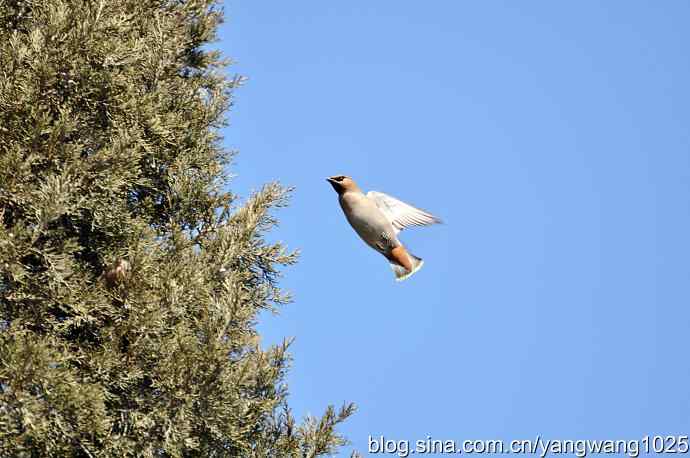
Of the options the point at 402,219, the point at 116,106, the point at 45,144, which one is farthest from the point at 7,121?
the point at 402,219

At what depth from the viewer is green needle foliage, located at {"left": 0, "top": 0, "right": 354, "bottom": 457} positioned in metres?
5.60

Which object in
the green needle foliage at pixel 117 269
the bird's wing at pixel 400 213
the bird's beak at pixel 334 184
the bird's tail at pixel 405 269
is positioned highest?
the bird's wing at pixel 400 213

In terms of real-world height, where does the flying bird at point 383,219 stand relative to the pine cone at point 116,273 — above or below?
above

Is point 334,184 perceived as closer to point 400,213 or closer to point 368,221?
point 368,221

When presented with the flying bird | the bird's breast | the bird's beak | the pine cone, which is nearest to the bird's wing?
the flying bird

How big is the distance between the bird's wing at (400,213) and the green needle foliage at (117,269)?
1.39 meters

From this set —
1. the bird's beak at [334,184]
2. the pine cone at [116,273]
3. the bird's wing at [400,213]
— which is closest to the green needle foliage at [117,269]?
the pine cone at [116,273]

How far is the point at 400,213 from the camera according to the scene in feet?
27.2

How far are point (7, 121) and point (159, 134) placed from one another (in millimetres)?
1041

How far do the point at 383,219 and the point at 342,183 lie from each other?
459 millimetres

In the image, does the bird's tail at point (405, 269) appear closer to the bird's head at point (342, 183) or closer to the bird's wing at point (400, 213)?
the bird's wing at point (400, 213)

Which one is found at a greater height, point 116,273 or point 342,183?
point 342,183

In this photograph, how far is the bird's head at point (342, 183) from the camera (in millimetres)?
7734

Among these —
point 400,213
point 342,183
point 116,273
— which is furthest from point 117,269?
point 400,213
